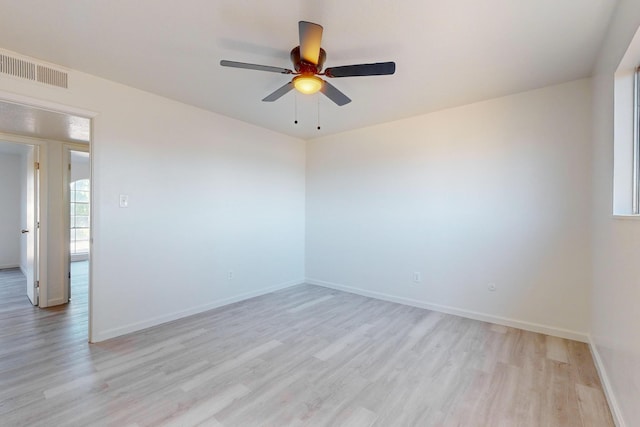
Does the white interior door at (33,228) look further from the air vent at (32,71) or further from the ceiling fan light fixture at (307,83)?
the ceiling fan light fixture at (307,83)

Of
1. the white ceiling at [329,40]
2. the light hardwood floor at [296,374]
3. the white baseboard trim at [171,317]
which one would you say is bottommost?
the light hardwood floor at [296,374]

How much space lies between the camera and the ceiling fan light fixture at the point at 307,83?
80.6 inches

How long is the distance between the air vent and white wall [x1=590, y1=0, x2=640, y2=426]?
410 cm

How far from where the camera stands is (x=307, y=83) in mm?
2086

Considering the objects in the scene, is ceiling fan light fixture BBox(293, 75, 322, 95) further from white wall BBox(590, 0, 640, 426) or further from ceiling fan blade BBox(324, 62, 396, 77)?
white wall BBox(590, 0, 640, 426)

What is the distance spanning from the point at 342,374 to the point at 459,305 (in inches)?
77.8

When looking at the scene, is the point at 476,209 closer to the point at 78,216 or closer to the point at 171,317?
the point at 171,317

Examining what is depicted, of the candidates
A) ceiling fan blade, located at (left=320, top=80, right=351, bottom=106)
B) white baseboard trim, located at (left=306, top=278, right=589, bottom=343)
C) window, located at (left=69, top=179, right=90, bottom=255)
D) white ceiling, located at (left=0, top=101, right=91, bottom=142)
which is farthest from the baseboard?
window, located at (left=69, top=179, right=90, bottom=255)

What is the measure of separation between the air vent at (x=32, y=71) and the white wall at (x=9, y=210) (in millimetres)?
5235

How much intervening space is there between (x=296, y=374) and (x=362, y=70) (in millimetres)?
2288

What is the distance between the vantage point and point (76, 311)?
3518 mm

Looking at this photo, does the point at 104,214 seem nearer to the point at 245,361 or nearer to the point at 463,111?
the point at 245,361

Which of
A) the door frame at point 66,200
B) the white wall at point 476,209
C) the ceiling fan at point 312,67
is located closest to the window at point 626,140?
the white wall at point 476,209

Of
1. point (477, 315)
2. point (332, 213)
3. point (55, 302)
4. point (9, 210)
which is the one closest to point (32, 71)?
point (55, 302)
